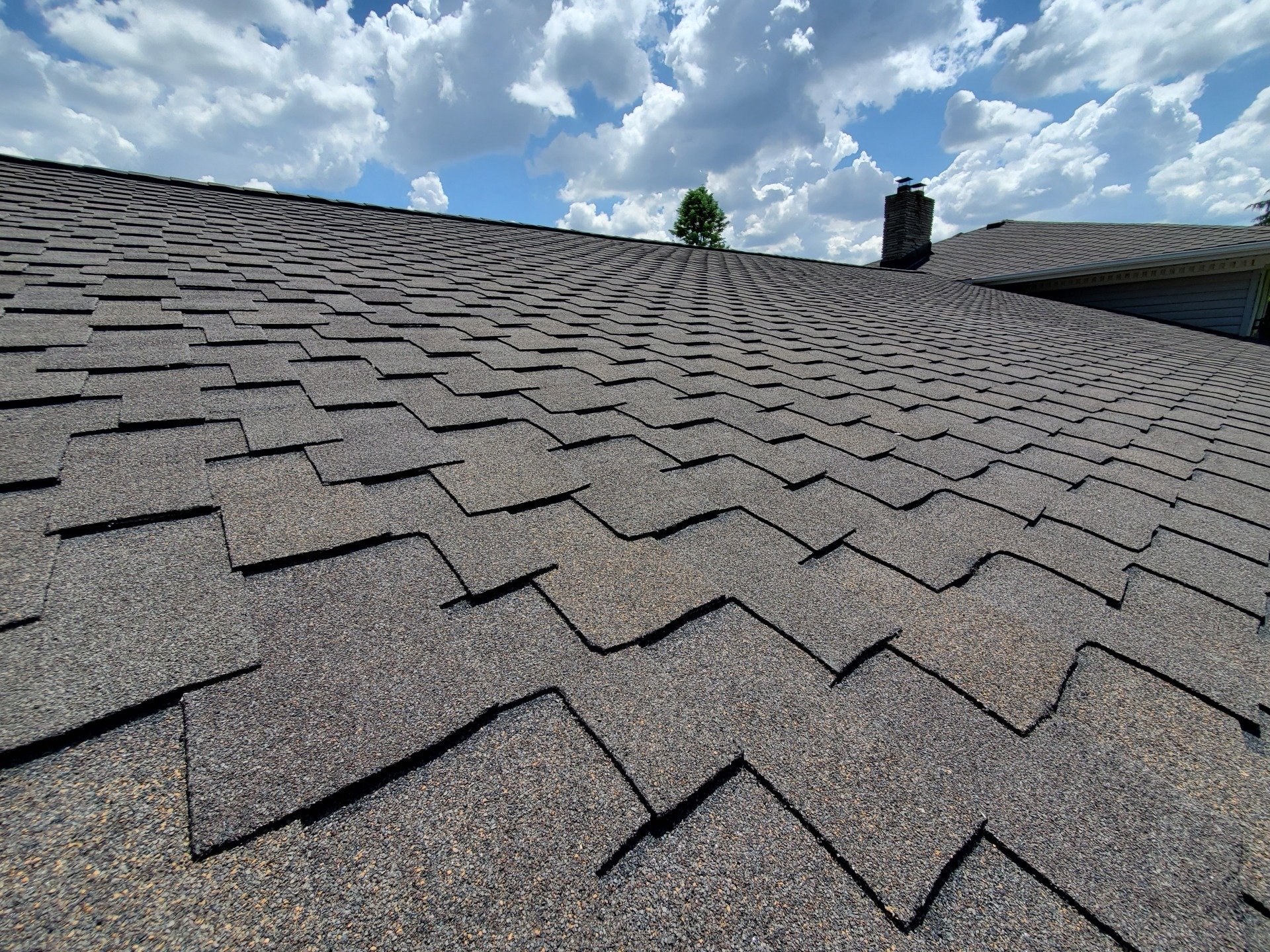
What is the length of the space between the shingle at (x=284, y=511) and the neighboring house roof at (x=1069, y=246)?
13632mm

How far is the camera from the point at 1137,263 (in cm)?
998

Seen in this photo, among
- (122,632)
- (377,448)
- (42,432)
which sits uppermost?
(42,432)

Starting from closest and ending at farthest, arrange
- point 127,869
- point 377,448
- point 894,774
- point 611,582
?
point 127,869
point 894,774
point 611,582
point 377,448

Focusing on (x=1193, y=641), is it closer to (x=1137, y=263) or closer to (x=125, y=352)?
(x=125, y=352)

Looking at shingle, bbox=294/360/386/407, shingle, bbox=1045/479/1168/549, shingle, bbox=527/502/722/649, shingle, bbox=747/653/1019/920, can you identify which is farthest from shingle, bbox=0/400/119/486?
shingle, bbox=1045/479/1168/549

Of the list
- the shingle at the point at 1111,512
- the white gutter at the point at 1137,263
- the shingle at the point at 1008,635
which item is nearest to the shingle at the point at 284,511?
the shingle at the point at 1008,635

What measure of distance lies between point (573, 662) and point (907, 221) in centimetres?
1717

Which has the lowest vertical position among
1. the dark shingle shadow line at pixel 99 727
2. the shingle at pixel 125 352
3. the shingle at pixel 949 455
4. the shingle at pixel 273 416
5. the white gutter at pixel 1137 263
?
the shingle at pixel 949 455

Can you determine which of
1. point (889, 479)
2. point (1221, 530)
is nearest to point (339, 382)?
point (889, 479)

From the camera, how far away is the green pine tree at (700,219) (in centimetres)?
3225

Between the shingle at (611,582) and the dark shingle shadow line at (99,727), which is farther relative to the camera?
the shingle at (611,582)

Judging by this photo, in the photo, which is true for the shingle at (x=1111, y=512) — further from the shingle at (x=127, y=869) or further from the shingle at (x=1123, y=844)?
the shingle at (x=127, y=869)

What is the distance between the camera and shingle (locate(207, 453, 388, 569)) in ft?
3.69

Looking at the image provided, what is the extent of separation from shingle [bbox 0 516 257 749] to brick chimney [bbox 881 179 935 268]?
1655 centimetres
